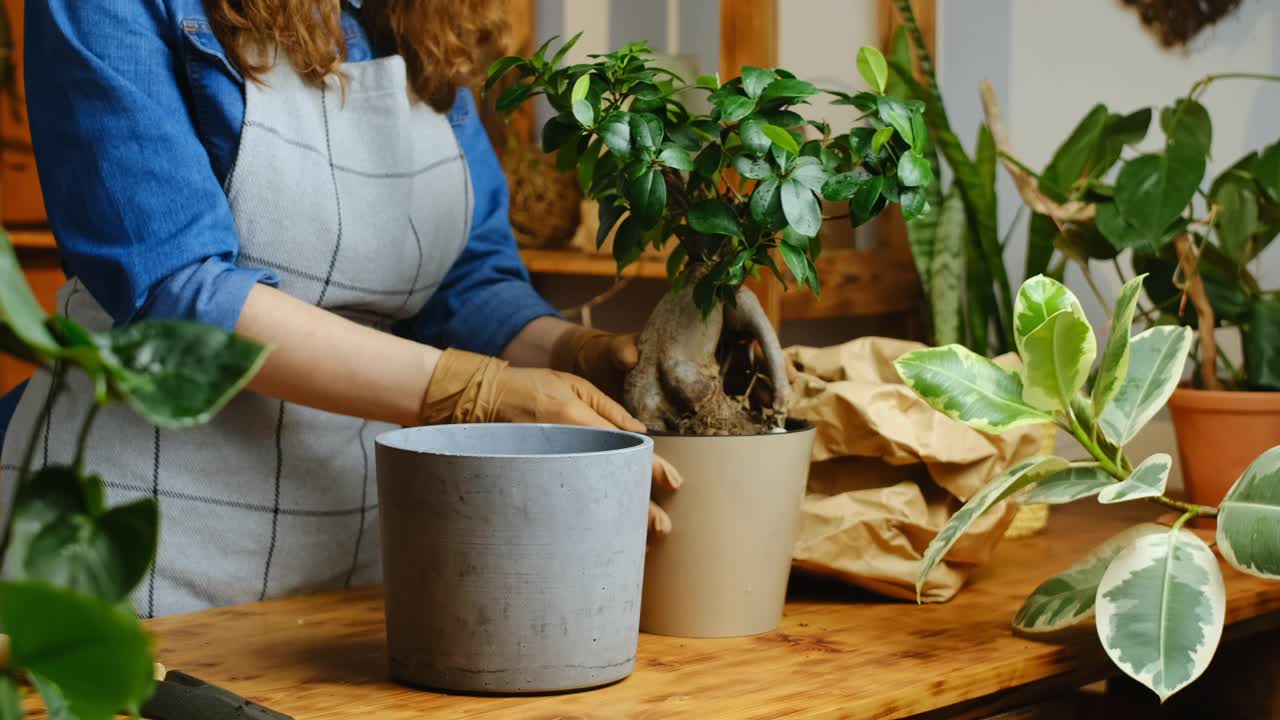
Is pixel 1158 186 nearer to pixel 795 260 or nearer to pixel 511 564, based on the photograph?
pixel 795 260

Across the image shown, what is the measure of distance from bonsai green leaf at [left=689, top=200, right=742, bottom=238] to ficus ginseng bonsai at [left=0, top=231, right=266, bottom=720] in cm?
57

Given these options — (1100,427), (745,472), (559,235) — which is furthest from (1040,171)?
(745,472)

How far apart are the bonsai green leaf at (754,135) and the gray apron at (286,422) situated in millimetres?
475

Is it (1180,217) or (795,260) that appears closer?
(795,260)

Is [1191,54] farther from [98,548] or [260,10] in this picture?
[98,548]

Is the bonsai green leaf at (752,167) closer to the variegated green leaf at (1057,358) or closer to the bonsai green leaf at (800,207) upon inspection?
the bonsai green leaf at (800,207)

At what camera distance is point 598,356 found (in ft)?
3.82

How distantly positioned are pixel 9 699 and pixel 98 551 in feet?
0.16

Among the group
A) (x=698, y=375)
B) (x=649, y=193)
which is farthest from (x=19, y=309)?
(x=698, y=375)

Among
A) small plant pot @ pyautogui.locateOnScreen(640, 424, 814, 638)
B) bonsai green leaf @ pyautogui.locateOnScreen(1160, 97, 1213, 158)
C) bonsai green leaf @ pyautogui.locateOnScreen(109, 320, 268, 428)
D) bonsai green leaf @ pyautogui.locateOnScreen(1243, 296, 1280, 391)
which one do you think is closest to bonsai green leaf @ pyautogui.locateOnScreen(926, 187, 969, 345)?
bonsai green leaf @ pyautogui.locateOnScreen(1160, 97, 1213, 158)

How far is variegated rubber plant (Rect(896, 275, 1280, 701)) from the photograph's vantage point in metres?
0.85

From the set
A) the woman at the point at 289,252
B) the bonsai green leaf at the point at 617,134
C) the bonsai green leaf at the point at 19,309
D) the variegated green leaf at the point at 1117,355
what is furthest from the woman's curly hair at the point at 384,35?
the bonsai green leaf at the point at 19,309

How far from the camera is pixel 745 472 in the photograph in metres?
0.93

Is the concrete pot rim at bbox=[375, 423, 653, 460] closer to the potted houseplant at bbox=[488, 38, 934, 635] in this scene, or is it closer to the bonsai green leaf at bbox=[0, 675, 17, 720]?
the potted houseplant at bbox=[488, 38, 934, 635]
